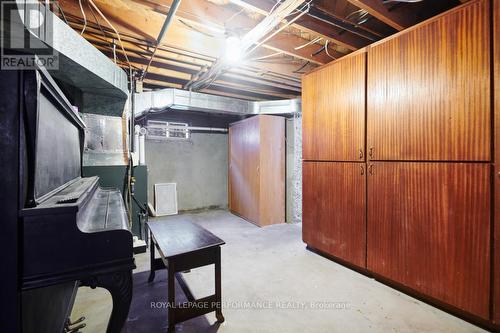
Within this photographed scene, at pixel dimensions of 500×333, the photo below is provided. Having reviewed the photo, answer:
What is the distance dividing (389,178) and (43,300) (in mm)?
2661

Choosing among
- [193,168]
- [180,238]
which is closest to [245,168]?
[193,168]

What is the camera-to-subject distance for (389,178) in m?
2.16

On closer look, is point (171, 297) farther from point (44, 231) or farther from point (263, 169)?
point (263, 169)

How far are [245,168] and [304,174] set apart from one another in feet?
5.90

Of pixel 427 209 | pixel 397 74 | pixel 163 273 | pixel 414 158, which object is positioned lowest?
pixel 163 273

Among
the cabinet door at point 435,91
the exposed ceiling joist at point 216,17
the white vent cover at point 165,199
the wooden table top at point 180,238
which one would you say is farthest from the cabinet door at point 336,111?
the white vent cover at point 165,199

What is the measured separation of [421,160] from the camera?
76.2 inches

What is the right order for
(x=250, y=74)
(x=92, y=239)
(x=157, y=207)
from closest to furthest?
(x=92, y=239), (x=250, y=74), (x=157, y=207)

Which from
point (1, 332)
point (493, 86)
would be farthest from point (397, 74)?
→ point (1, 332)

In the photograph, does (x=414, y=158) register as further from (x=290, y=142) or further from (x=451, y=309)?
(x=290, y=142)

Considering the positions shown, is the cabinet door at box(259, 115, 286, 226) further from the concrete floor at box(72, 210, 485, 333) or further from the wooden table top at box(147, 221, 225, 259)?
the wooden table top at box(147, 221, 225, 259)

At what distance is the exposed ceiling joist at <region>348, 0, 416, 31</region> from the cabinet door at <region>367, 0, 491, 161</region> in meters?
0.15

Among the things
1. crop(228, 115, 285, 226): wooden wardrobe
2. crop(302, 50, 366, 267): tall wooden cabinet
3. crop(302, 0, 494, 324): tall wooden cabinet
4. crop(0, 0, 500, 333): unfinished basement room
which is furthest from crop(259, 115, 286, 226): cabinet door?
crop(302, 0, 494, 324): tall wooden cabinet

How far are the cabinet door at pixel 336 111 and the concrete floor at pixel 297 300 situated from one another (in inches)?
50.9
